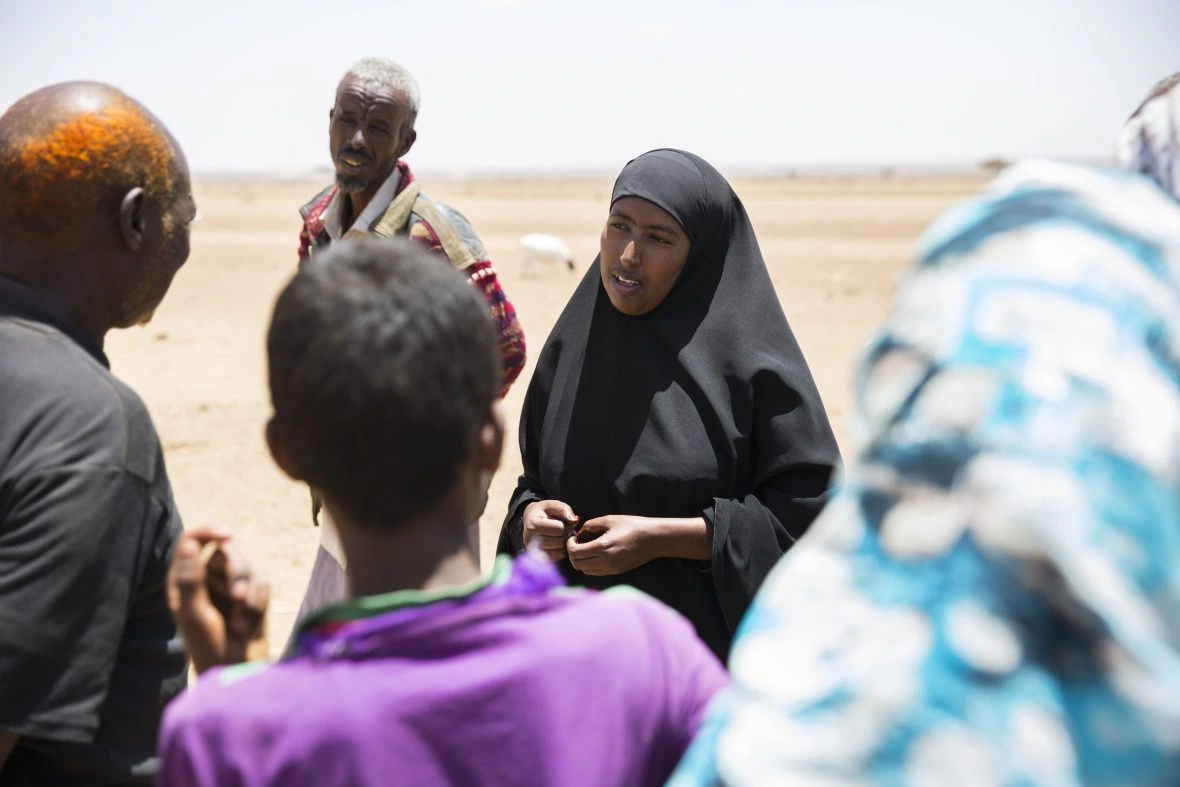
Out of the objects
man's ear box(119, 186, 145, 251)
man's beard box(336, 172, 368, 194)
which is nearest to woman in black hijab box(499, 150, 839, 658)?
man's beard box(336, 172, 368, 194)

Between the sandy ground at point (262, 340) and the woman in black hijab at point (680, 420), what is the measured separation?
2.79 meters

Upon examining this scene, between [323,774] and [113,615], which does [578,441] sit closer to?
[113,615]

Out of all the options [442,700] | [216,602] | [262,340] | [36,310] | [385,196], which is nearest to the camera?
[442,700]

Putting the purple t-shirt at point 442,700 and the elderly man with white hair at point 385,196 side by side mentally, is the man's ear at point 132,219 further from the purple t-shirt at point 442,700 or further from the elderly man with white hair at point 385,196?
the elderly man with white hair at point 385,196

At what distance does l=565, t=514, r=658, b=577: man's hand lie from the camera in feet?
9.79

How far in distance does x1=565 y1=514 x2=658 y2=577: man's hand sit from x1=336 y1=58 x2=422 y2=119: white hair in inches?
82.0

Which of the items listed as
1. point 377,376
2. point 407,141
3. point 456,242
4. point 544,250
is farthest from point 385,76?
point 544,250

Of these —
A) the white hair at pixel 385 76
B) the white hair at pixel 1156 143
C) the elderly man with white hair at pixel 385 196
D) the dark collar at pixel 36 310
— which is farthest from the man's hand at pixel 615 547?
the white hair at pixel 385 76

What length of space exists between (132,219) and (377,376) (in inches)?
35.7

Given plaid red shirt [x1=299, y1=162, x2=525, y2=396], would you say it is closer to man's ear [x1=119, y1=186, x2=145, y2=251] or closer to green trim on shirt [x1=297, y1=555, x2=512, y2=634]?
man's ear [x1=119, y1=186, x2=145, y2=251]

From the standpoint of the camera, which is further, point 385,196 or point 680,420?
point 385,196

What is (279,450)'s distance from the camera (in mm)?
1432

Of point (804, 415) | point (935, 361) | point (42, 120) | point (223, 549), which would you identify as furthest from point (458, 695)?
point (804, 415)

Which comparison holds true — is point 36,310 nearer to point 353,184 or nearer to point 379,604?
point 379,604
